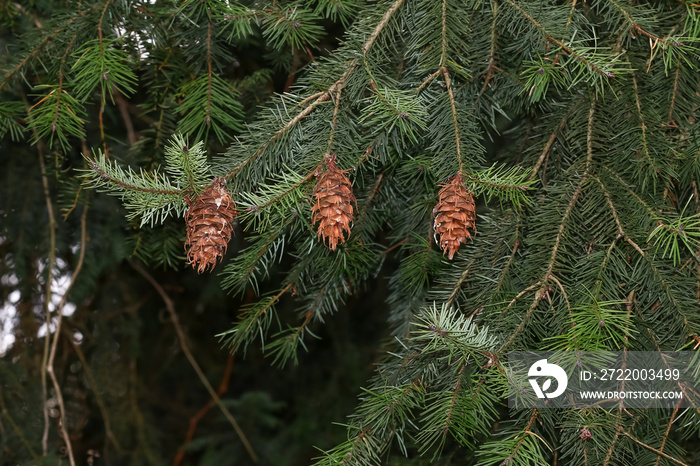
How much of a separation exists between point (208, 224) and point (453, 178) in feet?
0.98

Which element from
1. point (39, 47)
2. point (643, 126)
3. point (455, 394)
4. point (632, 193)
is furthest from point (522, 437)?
point (39, 47)

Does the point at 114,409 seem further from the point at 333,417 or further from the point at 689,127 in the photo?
the point at 689,127

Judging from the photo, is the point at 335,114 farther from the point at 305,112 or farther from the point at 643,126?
the point at 643,126

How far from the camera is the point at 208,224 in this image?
0.62m

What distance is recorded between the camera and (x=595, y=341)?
65cm

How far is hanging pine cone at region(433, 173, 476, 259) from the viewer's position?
653 millimetres

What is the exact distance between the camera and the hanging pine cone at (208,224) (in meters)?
0.62

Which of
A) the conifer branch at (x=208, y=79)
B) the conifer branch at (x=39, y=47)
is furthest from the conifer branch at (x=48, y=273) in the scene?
the conifer branch at (x=208, y=79)

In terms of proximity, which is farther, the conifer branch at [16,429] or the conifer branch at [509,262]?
the conifer branch at [16,429]

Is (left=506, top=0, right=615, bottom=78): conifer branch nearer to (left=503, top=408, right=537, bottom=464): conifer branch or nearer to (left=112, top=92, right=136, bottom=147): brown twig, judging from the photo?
(left=503, top=408, right=537, bottom=464): conifer branch

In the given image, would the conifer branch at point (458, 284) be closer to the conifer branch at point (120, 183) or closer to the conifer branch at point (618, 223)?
the conifer branch at point (618, 223)

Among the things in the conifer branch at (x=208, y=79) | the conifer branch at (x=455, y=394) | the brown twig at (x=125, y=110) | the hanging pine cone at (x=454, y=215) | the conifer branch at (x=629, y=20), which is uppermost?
the brown twig at (x=125, y=110)

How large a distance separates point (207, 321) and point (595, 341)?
1.70 meters

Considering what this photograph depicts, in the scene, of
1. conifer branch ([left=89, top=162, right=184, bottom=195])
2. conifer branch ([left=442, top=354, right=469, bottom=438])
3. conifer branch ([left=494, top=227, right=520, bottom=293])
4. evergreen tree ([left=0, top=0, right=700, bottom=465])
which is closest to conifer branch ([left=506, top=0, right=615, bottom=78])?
evergreen tree ([left=0, top=0, right=700, bottom=465])
